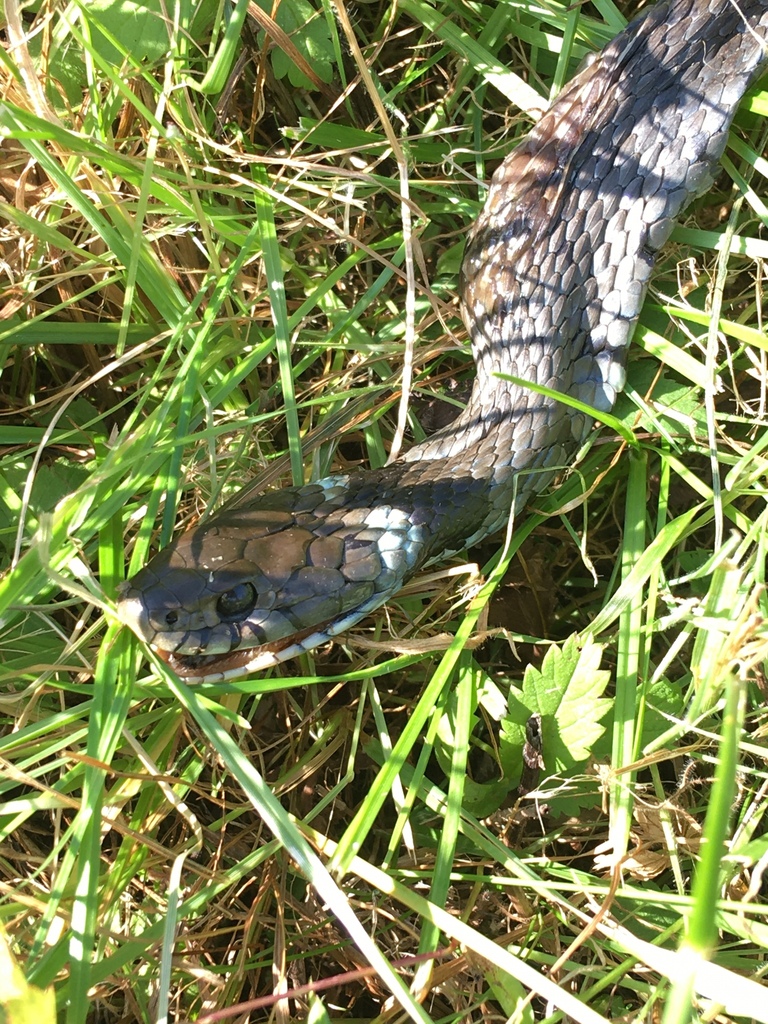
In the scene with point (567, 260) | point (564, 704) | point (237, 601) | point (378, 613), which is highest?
point (567, 260)

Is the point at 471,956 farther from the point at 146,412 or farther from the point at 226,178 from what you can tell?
the point at 226,178

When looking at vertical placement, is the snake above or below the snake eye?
above

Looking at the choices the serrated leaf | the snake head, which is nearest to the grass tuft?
the serrated leaf

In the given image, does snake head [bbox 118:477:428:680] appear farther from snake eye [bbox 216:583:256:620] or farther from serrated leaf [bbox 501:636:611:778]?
serrated leaf [bbox 501:636:611:778]

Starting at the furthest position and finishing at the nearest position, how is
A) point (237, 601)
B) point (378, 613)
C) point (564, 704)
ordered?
point (378, 613)
point (564, 704)
point (237, 601)

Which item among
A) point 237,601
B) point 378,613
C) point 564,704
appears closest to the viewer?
point 237,601

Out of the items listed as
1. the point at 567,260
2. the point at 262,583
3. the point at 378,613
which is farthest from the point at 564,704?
the point at 567,260

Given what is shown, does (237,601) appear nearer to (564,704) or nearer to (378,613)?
(378,613)

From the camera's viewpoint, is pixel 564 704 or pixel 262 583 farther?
pixel 564 704
